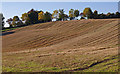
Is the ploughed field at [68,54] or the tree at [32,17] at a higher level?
the tree at [32,17]

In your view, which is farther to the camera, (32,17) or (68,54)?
(32,17)

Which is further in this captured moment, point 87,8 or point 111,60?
point 87,8

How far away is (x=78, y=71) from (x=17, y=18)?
115 metres

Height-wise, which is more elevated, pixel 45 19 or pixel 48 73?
pixel 45 19

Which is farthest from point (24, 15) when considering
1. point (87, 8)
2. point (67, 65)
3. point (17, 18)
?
point (67, 65)

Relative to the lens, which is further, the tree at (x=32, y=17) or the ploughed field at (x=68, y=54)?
the tree at (x=32, y=17)

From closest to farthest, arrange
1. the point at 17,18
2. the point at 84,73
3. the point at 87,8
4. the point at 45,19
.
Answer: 1. the point at 84,73
2. the point at 87,8
3. the point at 45,19
4. the point at 17,18

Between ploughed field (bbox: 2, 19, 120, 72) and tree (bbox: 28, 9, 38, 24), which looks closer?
ploughed field (bbox: 2, 19, 120, 72)

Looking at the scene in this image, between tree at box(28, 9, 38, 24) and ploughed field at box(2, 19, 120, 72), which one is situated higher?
tree at box(28, 9, 38, 24)

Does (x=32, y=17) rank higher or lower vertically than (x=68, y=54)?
higher

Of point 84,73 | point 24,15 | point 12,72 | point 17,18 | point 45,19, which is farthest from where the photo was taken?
point 17,18

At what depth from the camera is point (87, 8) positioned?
302 feet

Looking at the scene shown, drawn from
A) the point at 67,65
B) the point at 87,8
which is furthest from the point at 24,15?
the point at 67,65

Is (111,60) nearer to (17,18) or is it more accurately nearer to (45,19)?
(45,19)
